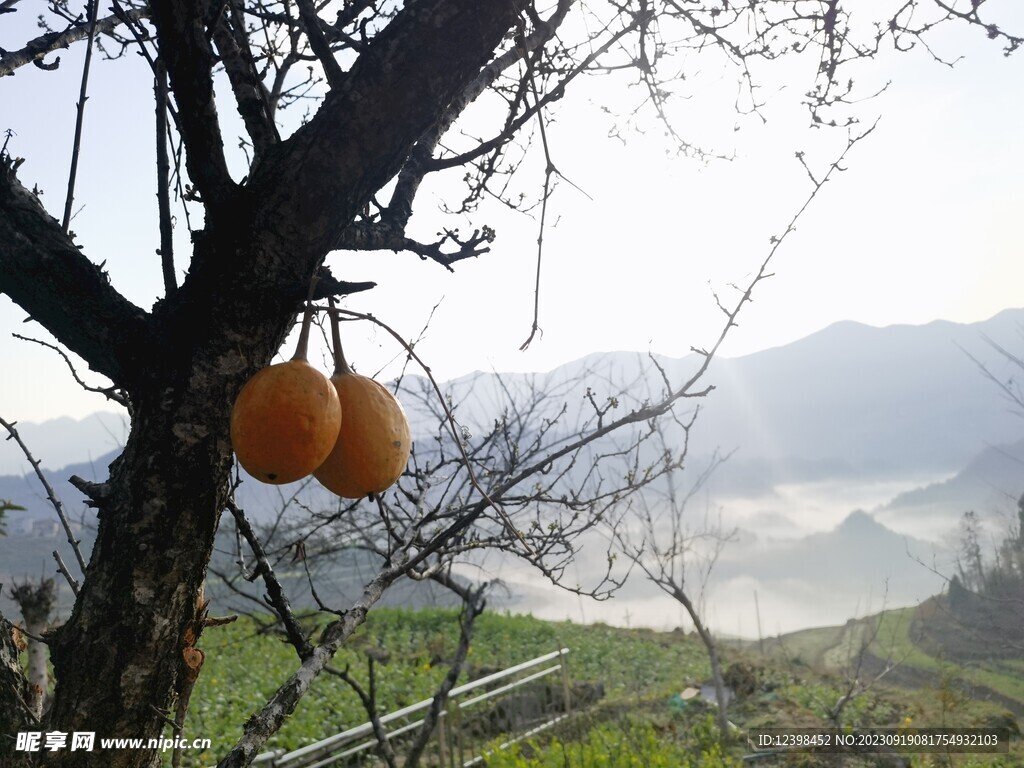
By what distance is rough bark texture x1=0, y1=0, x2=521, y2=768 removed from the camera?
1.13 meters

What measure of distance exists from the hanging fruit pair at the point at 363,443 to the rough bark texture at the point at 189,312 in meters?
0.16

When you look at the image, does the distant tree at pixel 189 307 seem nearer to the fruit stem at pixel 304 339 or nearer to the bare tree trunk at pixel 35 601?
the fruit stem at pixel 304 339

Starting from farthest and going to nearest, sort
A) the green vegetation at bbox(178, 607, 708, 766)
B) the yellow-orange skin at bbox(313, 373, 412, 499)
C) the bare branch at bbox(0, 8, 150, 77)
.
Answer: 1. the green vegetation at bbox(178, 607, 708, 766)
2. the bare branch at bbox(0, 8, 150, 77)
3. the yellow-orange skin at bbox(313, 373, 412, 499)

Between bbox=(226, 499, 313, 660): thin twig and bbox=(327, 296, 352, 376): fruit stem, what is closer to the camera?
bbox=(327, 296, 352, 376): fruit stem

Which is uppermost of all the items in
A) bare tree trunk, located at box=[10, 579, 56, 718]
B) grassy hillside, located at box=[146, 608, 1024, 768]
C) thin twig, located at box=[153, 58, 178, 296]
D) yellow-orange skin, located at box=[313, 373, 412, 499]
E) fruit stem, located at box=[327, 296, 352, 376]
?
thin twig, located at box=[153, 58, 178, 296]

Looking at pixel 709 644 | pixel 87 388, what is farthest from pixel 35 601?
pixel 709 644

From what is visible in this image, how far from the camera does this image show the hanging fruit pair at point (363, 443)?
3.98 feet

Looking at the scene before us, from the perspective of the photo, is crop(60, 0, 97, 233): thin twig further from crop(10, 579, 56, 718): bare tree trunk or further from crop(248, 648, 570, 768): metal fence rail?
crop(248, 648, 570, 768): metal fence rail

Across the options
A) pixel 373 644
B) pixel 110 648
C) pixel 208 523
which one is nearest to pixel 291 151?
pixel 208 523

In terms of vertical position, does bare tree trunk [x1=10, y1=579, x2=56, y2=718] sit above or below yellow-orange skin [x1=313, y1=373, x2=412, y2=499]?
below

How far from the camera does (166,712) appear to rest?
3.95 ft

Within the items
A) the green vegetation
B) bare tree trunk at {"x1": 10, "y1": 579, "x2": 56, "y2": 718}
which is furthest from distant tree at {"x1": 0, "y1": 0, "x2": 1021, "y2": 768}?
the green vegetation

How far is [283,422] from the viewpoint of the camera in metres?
1.07

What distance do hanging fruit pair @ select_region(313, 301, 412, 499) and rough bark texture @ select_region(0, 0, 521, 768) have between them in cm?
16
